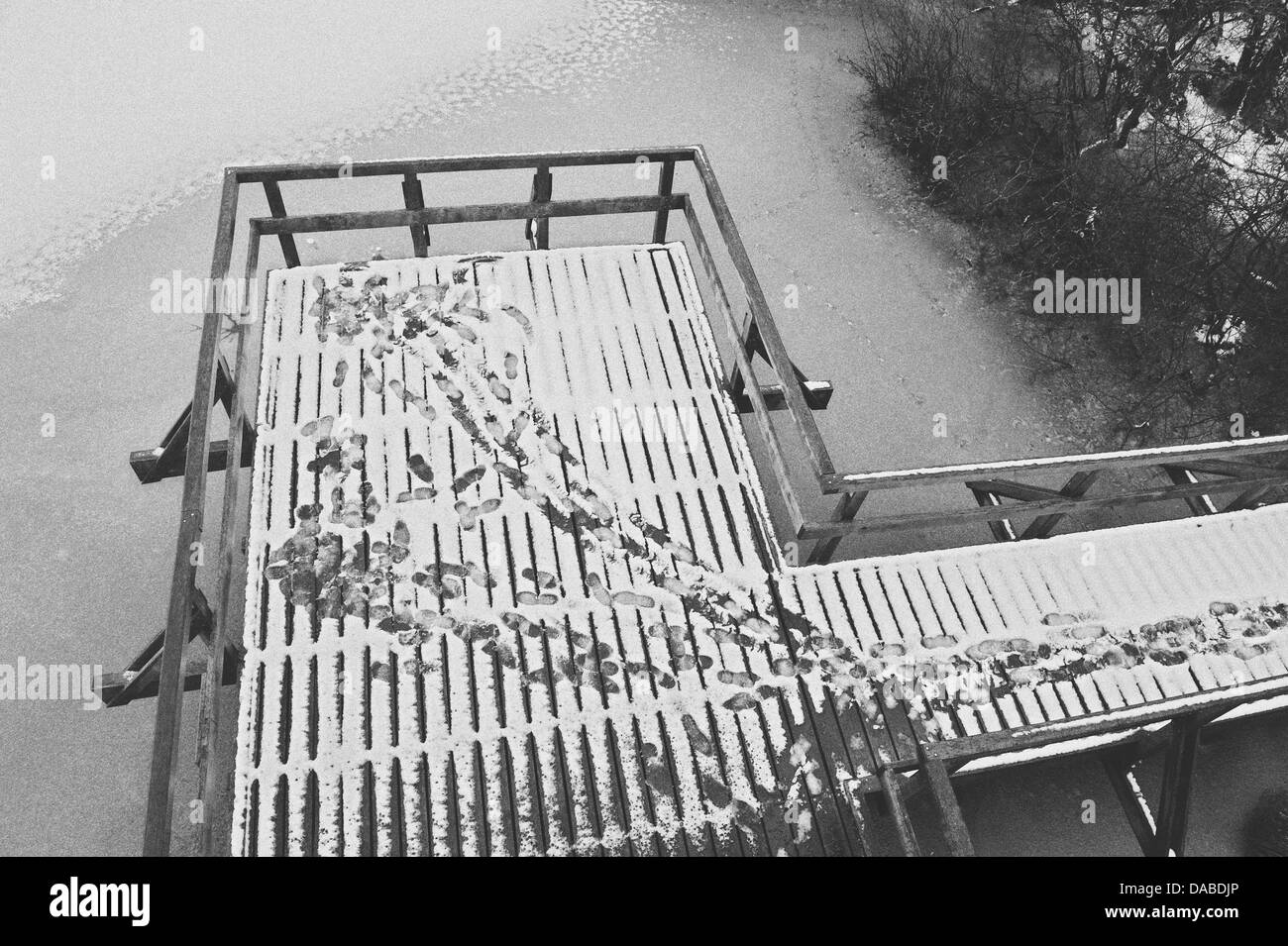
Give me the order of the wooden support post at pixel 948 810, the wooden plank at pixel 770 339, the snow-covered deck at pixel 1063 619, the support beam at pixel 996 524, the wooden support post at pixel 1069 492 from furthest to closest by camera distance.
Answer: the support beam at pixel 996 524
the wooden support post at pixel 1069 492
the snow-covered deck at pixel 1063 619
the wooden plank at pixel 770 339
the wooden support post at pixel 948 810

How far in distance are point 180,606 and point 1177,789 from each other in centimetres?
521

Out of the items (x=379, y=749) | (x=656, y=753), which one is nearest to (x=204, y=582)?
(x=379, y=749)

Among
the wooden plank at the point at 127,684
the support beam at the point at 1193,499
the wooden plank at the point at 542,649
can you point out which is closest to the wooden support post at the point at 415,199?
the wooden plank at the point at 542,649

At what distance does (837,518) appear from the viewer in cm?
458

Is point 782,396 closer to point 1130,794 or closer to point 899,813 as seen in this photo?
point 899,813

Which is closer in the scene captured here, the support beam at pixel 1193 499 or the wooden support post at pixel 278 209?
the wooden support post at pixel 278 209

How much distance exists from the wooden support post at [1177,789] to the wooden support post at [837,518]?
2.09 m

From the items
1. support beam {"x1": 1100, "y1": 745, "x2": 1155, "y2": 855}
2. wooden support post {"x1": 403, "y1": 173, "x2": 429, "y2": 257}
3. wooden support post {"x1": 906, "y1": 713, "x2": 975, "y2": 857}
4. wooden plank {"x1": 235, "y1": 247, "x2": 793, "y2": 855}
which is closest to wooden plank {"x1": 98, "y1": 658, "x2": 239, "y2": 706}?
wooden plank {"x1": 235, "y1": 247, "x2": 793, "y2": 855}

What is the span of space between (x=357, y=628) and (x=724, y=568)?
194 cm

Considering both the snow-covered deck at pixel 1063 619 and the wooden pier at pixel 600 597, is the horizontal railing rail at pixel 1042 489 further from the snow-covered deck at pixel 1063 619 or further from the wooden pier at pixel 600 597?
the snow-covered deck at pixel 1063 619

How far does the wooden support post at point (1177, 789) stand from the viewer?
4555 millimetres

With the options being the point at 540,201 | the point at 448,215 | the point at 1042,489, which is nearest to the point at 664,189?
the point at 540,201

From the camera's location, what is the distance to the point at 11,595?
5188 mm

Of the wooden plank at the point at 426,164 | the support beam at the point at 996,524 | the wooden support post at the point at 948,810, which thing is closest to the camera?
the wooden support post at the point at 948,810
